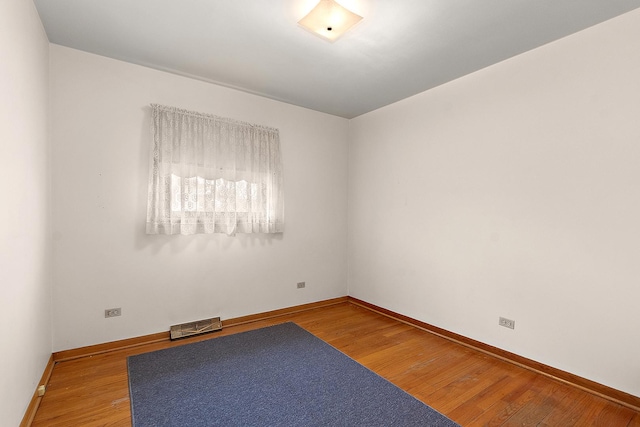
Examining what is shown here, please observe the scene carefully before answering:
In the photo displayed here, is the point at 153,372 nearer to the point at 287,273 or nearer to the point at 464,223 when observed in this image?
the point at 287,273

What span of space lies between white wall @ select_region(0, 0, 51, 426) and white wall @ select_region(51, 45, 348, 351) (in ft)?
0.62

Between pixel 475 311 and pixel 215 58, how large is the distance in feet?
11.3

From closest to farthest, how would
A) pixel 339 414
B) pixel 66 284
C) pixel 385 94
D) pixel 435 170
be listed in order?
1. pixel 339 414
2. pixel 66 284
3. pixel 435 170
4. pixel 385 94

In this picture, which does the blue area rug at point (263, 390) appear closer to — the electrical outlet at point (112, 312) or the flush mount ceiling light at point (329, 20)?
the electrical outlet at point (112, 312)

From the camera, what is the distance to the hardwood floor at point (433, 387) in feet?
6.25

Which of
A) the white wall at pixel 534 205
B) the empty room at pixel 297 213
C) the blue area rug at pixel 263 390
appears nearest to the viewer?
the blue area rug at pixel 263 390

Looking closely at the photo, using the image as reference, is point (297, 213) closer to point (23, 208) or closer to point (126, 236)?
point (126, 236)

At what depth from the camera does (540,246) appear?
2500 millimetres

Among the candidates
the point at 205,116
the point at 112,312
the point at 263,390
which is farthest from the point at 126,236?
the point at 263,390

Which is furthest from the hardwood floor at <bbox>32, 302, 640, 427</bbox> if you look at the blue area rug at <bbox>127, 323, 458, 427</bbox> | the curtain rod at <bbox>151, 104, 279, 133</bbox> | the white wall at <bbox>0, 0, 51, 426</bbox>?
the curtain rod at <bbox>151, 104, 279, 133</bbox>

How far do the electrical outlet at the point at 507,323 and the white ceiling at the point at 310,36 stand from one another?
235 centimetres

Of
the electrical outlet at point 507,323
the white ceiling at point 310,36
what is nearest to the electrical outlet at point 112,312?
the white ceiling at point 310,36

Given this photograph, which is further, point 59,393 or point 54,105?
point 54,105

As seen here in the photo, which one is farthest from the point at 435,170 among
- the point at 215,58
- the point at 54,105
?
the point at 54,105
